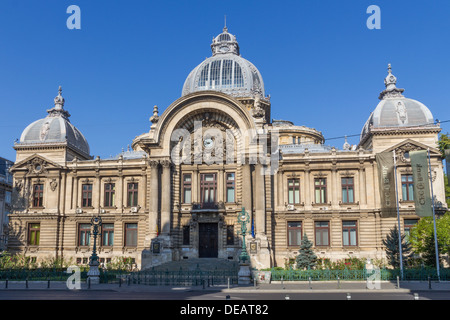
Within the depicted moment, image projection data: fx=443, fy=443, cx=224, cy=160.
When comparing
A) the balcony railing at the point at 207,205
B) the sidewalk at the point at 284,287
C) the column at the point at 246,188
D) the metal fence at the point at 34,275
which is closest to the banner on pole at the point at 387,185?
the sidewalk at the point at 284,287

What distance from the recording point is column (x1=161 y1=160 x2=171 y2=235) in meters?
42.5

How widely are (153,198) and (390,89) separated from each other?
2851 centimetres

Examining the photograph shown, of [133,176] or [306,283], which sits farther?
[133,176]

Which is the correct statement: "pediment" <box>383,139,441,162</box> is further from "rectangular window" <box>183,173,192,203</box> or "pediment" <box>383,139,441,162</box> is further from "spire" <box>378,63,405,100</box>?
"rectangular window" <box>183,173,192,203</box>

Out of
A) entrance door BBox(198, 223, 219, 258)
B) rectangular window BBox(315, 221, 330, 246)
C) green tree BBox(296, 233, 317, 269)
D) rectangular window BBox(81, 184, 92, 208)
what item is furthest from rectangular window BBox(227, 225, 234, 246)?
rectangular window BBox(81, 184, 92, 208)

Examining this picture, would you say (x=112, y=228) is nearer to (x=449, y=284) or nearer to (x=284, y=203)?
(x=284, y=203)

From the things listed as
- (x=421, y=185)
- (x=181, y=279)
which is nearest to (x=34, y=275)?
(x=181, y=279)

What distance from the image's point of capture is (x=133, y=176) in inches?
1921

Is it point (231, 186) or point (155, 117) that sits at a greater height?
point (155, 117)

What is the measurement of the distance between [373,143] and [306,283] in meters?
19.1

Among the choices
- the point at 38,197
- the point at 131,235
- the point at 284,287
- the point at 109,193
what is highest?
the point at 109,193

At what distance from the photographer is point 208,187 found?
4519cm

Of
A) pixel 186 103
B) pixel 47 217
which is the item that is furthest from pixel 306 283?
pixel 47 217

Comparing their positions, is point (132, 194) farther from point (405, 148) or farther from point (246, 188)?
point (405, 148)
